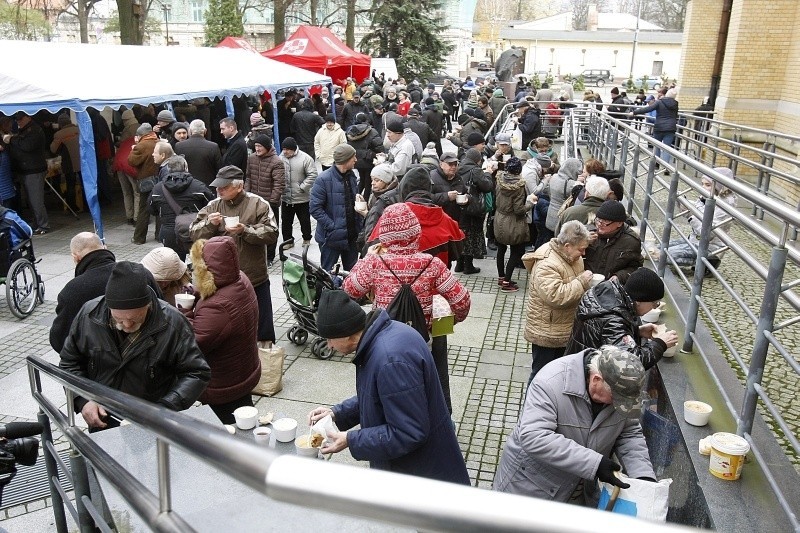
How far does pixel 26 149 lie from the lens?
11.2m

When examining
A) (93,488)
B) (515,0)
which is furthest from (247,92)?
(515,0)

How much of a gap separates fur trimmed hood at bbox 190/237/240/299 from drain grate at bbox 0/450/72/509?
133cm

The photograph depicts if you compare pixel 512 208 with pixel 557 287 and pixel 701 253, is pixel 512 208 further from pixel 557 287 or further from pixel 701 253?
pixel 701 253

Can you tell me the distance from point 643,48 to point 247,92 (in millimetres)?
70080

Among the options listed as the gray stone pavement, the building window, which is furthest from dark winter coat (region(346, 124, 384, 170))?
the building window

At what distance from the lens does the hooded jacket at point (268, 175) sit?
30.0ft

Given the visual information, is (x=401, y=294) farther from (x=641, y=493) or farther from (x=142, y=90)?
(x=142, y=90)

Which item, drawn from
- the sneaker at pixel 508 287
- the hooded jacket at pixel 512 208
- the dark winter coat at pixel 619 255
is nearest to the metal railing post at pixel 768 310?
the dark winter coat at pixel 619 255

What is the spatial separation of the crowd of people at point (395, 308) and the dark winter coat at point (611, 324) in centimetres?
1

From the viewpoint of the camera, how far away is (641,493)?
3051 mm

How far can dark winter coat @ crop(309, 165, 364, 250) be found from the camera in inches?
314

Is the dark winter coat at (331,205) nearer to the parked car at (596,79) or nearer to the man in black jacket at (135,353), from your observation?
the man in black jacket at (135,353)

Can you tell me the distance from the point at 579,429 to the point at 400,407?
34.2 inches

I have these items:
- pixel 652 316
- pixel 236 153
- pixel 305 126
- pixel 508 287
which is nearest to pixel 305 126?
pixel 305 126
